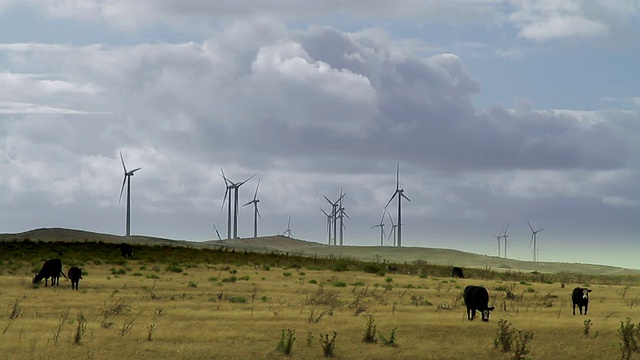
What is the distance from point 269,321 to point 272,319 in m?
0.57

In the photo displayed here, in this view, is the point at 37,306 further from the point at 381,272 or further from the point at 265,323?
the point at 381,272

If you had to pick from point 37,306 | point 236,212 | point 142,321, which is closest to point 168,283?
point 37,306

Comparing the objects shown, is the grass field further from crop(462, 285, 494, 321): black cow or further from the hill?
the hill

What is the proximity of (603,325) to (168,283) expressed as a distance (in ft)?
76.9

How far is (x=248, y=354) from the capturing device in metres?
22.5

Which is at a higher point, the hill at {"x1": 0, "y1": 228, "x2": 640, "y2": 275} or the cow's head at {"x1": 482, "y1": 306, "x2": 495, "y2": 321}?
the hill at {"x1": 0, "y1": 228, "x2": 640, "y2": 275}

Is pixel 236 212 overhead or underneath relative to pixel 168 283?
overhead

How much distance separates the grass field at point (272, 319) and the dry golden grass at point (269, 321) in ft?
0.13

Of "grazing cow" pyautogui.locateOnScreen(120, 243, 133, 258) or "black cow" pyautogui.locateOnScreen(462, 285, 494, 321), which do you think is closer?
"black cow" pyautogui.locateOnScreen(462, 285, 494, 321)

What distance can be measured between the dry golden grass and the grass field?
0.04 metres

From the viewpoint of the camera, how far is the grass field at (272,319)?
75.5 ft

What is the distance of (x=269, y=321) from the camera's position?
27406 millimetres

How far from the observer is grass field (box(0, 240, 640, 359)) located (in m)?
23.0

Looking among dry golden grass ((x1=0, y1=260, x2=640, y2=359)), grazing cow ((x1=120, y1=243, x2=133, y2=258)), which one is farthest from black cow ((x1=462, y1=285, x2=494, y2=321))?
grazing cow ((x1=120, y1=243, x2=133, y2=258))
